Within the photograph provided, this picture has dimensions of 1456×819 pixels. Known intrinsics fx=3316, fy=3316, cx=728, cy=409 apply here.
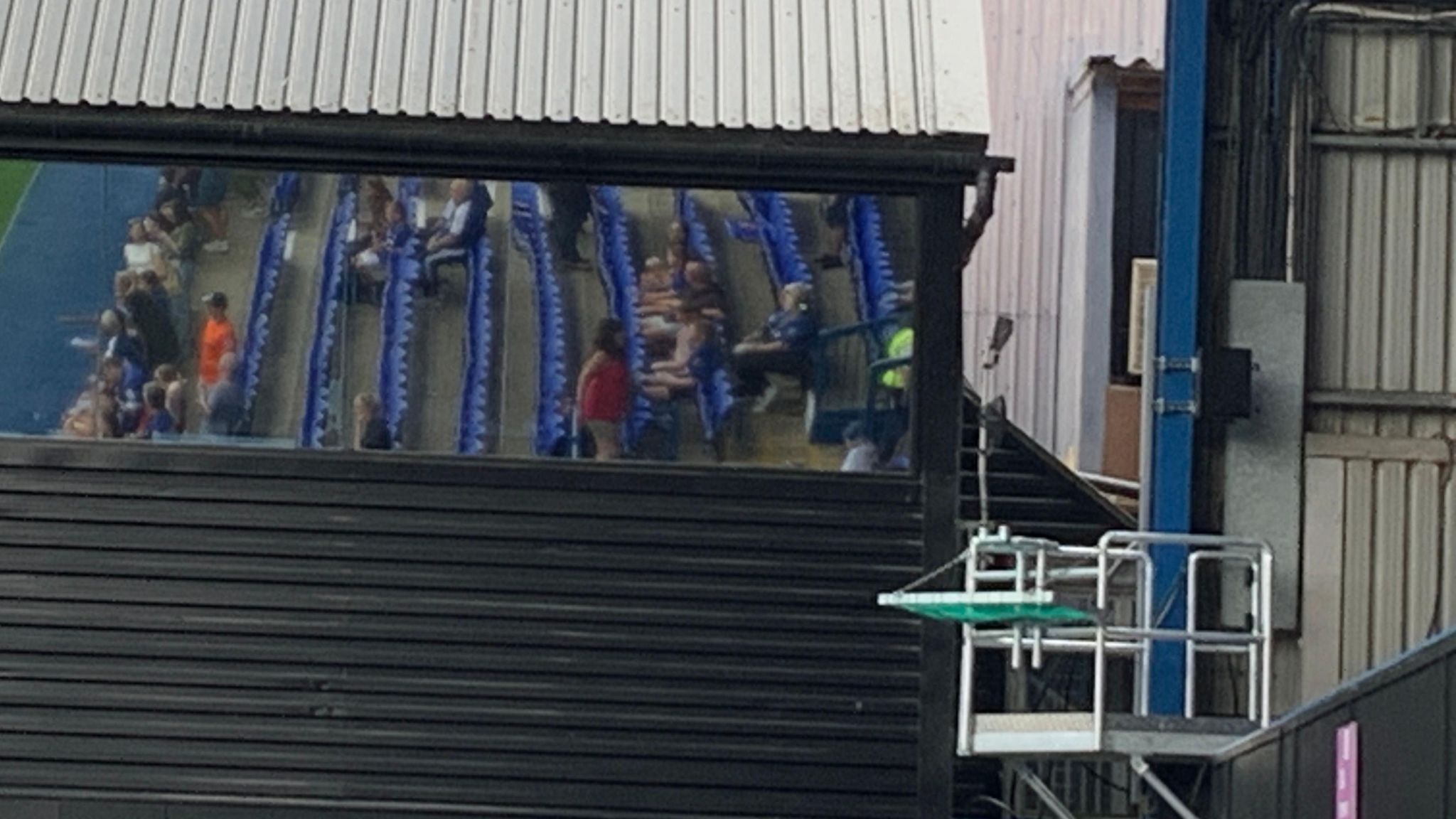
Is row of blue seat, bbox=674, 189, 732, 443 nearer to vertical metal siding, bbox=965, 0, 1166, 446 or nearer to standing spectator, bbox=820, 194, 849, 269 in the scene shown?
standing spectator, bbox=820, 194, 849, 269

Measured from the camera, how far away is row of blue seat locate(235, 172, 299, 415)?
17.7 m

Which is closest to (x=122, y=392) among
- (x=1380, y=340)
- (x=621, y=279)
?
(x=621, y=279)

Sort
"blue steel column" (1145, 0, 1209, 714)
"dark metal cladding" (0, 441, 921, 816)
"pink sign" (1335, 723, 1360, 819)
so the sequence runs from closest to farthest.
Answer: "pink sign" (1335, 723, 1360, 819) < "dark metal cladding" (0, 441, 921, 816) < "blue steel column" (1145, 0, 1209, 714)

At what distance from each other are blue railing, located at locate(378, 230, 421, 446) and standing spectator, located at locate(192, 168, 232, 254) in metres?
0.90

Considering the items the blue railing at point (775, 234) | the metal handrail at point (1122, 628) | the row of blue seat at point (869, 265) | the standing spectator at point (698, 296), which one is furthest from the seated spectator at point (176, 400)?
the metal handrail at point (1122, 628)

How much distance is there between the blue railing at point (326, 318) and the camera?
17688 mm

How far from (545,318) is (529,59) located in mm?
1456

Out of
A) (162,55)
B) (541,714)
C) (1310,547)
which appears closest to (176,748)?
(541,714)

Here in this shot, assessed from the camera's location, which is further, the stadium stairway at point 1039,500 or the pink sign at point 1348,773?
the stadium stairway at point 1039,500

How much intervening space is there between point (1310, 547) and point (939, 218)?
3548 millimetres

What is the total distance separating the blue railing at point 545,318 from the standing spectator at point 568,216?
0.20ft

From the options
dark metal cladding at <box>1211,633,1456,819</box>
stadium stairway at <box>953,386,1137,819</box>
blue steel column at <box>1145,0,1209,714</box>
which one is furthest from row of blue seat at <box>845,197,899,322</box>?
dark metal cladding at <box>1211,633,1456,819</box>

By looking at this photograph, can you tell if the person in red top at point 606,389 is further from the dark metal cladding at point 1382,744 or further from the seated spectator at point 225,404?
the dark metal cladding at point 1382,744

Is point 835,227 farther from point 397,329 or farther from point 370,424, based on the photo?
point 370,424
